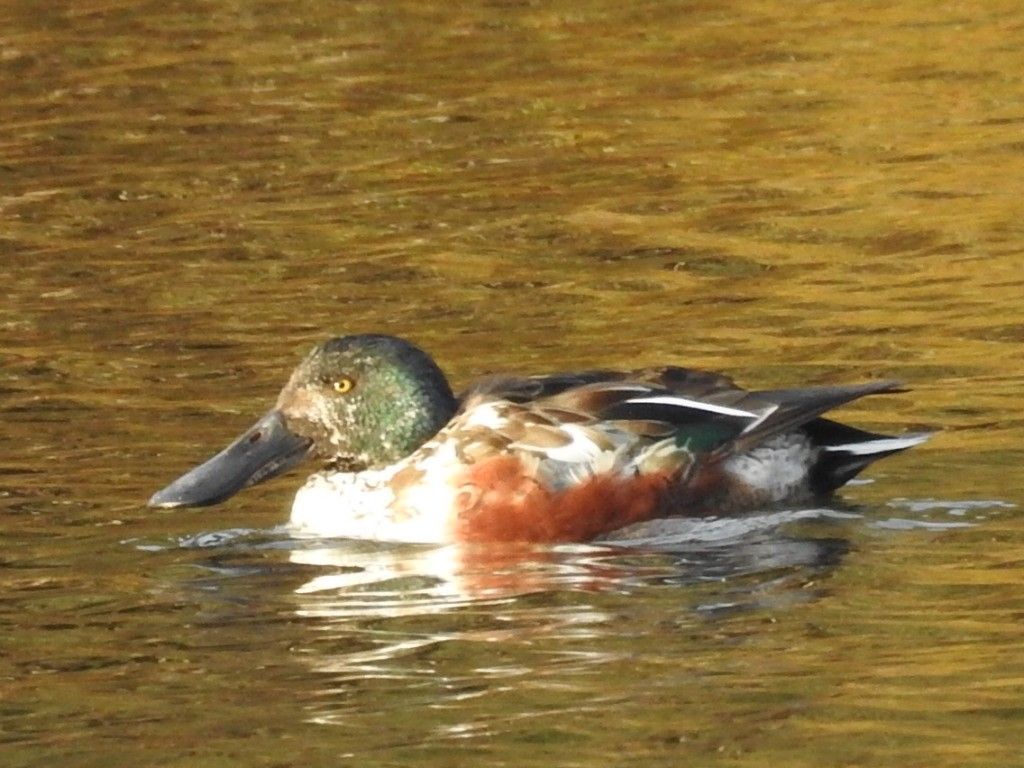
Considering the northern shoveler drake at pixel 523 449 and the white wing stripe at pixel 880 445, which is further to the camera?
the white wing stripe at pixel 880 445

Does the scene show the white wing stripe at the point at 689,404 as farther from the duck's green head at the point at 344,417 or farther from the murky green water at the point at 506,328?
the duck's green head at the point at 344,417

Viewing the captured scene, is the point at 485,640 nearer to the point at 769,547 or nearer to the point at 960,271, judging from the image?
the point at 769,547

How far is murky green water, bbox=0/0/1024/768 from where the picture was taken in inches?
260

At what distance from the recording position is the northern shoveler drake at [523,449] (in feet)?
28.3

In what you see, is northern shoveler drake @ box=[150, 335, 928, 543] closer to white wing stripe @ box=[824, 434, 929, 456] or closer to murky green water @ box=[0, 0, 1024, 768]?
white wing stripe @ box=[824, 434, 929, 456]

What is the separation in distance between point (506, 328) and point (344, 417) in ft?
8.84

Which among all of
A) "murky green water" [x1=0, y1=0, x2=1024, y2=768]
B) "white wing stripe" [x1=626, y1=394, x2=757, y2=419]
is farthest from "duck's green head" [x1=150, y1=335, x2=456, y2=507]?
"white wing stripe" [x1=626, y1=394, x2=757, y2=419]

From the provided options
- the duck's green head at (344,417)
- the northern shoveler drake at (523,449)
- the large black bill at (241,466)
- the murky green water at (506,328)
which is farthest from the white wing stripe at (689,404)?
the large black bill at (241,466)

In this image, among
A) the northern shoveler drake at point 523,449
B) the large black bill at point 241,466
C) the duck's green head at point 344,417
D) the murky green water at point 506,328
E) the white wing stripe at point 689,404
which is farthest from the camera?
the duck's green head at point 344,417

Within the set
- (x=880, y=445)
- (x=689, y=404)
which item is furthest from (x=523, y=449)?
(x=880, y=445)

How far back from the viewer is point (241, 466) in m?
9.08

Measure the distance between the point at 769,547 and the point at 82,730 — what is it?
2.60 meters

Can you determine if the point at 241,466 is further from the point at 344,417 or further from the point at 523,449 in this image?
the point at 523,449

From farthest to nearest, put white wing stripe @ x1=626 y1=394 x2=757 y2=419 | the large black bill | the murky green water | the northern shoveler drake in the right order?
the large black bill
white wing stripe @ x1=626 y1=394 x2=757 y2=419
the northern shoveler drake
the murky green water
